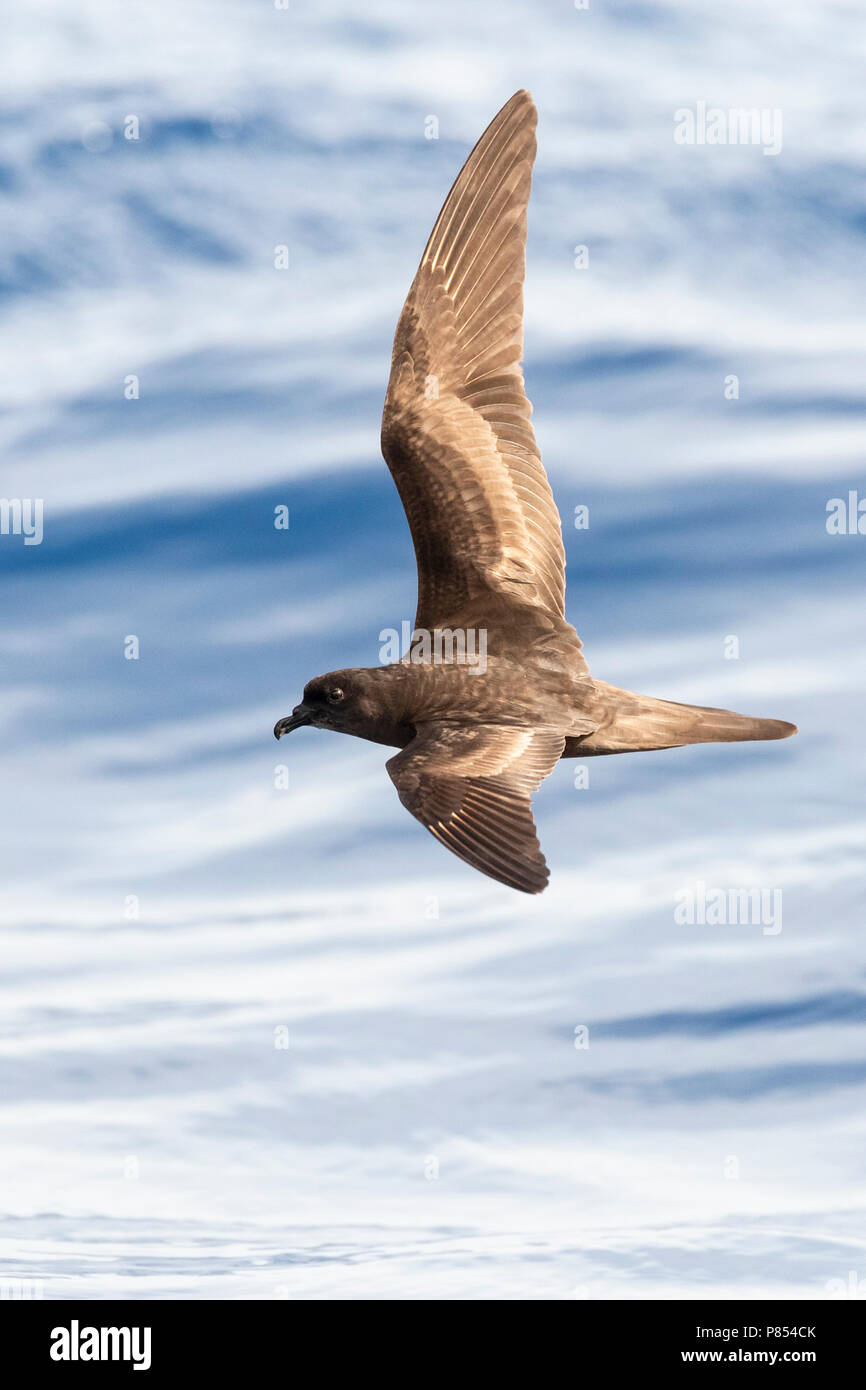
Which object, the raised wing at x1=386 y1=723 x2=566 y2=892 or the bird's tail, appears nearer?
the raised wing at x1=386 y1=723 x2=566 y2=892

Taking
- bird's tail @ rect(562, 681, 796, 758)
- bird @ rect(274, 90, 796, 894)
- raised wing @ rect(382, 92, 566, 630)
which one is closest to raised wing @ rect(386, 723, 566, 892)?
bird @ rect(274, 90, 796, 894)

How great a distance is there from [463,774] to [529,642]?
167 centimetres

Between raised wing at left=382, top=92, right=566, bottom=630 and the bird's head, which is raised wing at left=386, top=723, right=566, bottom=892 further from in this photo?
raised wing at left=382, top=92, right=566, bottom=630

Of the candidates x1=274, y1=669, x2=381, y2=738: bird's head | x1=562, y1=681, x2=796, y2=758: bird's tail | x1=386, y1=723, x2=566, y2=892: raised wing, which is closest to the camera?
x1=386, y1=723, x2=566, y2=892: raised wing

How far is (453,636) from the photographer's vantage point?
1248cm

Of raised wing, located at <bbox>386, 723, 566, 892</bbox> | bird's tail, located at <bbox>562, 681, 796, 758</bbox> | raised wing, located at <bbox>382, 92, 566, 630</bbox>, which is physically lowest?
raised wing, located at <bbox>386, 723, 566, 892</bbox>

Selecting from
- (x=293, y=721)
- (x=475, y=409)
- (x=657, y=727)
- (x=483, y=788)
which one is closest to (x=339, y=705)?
(x=293, y=721)

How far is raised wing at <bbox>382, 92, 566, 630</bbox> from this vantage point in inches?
503

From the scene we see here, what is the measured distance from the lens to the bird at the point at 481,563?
466 inches

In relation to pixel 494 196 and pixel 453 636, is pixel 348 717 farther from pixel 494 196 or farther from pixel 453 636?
pixel 494 196

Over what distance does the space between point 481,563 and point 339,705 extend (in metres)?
1.57

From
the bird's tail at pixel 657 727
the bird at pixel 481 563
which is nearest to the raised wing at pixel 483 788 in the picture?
the bird at pixel 481 563

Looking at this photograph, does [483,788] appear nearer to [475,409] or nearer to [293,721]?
[293,721]

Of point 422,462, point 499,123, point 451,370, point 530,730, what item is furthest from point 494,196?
point 530,730
